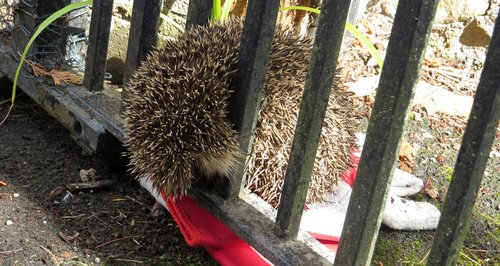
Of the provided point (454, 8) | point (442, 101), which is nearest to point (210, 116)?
point (442, 101)

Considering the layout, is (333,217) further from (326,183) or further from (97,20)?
(97,20)

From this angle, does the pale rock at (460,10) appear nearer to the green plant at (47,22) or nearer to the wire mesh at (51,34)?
the wire mesh at (51,34)

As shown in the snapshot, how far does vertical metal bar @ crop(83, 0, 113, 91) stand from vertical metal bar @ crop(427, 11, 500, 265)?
2.14 metres

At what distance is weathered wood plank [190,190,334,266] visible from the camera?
2.44 metres

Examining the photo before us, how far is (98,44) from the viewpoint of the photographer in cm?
349

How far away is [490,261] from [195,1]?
1808 millimetres

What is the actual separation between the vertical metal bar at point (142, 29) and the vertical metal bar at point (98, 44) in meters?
0.29

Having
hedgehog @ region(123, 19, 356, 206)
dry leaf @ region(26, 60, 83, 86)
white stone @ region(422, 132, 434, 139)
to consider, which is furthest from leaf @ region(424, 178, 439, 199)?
dry leaf @ region(26, 60, 83, 86)

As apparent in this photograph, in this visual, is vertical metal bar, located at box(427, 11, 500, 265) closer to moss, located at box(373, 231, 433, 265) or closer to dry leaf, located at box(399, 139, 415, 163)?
moss, located at box(373, 231, 433, 265)

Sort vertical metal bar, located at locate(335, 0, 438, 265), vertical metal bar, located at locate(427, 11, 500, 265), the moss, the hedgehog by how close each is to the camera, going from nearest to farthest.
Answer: vertical metal bar, located at locate(427, 11, 500, 265) → vertical metal bar, located at locate(335, 0, 438, 265) → the hedgehog → the moss

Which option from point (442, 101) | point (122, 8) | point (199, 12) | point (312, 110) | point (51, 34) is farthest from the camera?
point (442, 101)

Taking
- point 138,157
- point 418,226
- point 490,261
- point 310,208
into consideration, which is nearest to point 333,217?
point 310,208

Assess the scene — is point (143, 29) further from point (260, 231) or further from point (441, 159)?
point (441, 159)

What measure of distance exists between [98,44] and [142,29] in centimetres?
44
